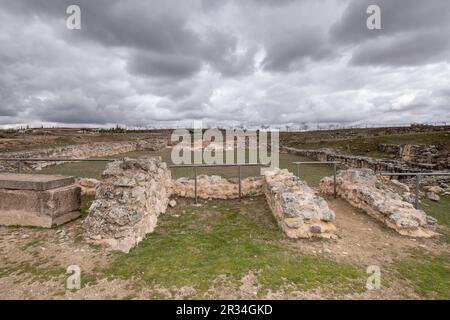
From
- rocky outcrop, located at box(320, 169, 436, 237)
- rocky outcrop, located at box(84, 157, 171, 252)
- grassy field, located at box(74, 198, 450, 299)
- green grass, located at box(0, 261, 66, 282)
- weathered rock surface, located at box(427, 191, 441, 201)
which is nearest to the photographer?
grassy field, located at box(74, 198, 450, 299)

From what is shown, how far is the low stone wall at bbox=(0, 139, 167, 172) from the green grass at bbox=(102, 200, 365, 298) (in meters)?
17.4

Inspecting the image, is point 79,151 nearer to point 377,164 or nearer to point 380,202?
point 377,164

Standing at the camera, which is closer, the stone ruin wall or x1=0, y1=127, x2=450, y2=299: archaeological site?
x1=0, y1=127, x2=450, y2=299: archaeological site

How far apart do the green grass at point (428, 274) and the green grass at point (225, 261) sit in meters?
0.79

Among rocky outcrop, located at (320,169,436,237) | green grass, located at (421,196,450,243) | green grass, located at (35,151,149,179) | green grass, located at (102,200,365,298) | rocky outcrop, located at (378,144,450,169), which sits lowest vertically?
green grass, located at (421,196,450,243)

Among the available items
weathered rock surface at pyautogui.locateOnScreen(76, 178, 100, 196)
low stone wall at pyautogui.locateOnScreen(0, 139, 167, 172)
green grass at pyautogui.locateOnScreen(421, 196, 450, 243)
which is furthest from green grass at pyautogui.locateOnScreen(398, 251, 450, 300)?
low stone wall at pyautogui.locateOnScreen(0, 139, 167, 172)

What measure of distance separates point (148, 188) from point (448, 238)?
23.7 feet

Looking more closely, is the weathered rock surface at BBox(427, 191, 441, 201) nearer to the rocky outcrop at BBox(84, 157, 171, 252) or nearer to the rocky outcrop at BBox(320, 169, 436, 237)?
the rocky outcrop at BBox(320, 169, 436, 237)

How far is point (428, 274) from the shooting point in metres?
4.30

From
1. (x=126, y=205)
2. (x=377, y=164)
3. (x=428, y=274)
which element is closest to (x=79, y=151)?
(x=126, y=205)

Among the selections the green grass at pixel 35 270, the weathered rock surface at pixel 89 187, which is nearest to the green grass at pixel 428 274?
the green grass at pixel 35 270

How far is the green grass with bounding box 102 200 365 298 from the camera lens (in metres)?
3.90

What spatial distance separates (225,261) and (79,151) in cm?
2748

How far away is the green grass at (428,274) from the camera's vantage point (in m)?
3.81
